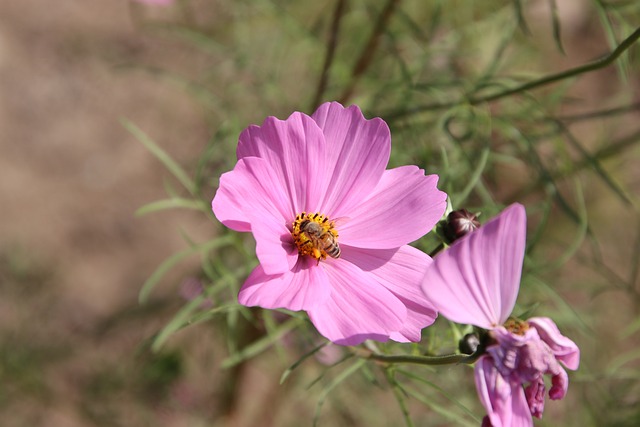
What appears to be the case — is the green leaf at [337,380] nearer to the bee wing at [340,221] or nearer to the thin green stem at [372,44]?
the bee wing at [340,221]

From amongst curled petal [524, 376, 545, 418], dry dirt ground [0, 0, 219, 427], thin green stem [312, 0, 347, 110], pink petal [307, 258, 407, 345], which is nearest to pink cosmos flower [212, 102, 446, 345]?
pink petal [307, 258, 407, 345]

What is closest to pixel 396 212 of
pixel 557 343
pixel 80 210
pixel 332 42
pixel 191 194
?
pixel 557 343

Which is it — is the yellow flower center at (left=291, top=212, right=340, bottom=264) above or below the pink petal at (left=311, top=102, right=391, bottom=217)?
below

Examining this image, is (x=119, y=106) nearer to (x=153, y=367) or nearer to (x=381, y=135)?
(x=153, y=367)

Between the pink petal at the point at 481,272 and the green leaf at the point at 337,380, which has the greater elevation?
the pink petal at the point at 481,272

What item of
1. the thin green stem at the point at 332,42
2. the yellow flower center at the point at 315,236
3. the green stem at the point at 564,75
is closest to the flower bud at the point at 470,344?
the yellow flower center at the point at 315,236

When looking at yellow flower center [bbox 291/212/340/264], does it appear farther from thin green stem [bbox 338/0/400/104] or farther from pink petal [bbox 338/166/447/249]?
thin green stem [bbox 338/0/400/104]
